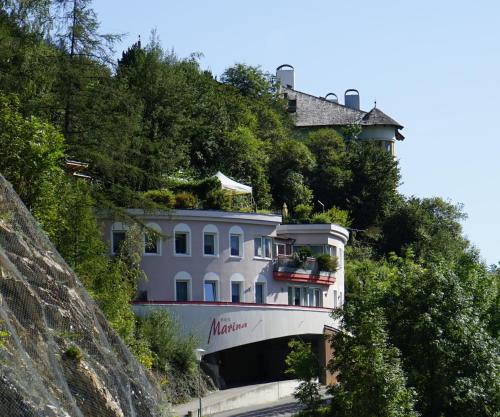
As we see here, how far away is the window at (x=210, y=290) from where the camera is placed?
6284 cm

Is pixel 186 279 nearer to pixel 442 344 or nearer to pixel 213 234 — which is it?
pixel 213 234

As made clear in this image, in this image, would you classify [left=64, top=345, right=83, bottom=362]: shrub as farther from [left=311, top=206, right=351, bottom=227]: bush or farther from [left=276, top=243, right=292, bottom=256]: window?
[left=311, top=206, right=351, bottom=227]: bush

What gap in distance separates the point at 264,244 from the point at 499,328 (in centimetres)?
1731

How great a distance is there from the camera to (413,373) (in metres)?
42.4

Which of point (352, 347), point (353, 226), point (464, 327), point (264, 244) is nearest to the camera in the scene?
point (352, 347)

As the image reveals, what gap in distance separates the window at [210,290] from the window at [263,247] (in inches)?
117

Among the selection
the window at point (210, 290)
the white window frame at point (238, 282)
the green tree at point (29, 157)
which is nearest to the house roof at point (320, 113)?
the white window frame at point (238, 282)

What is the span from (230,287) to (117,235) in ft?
20.8

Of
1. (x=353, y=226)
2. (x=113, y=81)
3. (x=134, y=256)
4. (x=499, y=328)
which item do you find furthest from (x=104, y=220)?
(x=353, y=226)

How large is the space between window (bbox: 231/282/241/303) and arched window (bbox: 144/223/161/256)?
4.33 metres

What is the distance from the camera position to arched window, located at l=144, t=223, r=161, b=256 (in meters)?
58.8

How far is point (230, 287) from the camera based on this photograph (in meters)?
63.7

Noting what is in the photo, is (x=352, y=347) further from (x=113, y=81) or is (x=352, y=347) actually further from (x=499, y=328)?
(x=113, y=81)

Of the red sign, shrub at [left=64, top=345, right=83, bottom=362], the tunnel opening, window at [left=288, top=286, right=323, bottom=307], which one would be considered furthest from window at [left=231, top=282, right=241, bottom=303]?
shrub at [left=64, top=345, right=83, bottom=362]
